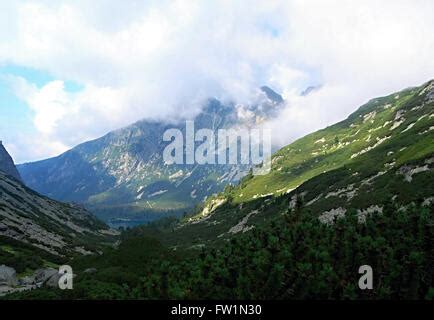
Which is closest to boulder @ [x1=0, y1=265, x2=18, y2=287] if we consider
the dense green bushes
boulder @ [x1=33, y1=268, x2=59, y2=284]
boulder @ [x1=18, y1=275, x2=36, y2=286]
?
boulder @ [x1=18, y1=275, x2=36, y2=286]

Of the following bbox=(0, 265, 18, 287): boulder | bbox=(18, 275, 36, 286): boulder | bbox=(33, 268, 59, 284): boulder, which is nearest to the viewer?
bbox=(0, 265, 18, 287): boulder

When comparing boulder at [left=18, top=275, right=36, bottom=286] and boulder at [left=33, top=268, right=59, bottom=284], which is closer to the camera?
boulder at [left=33, top=268, right=59, bottom=284]

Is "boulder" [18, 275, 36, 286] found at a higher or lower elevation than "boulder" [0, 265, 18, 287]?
lower

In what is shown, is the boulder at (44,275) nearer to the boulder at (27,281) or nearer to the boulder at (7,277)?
the boulder at (27,281)

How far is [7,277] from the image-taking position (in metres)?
51.7

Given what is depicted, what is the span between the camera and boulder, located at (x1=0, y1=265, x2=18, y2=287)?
5016 cm

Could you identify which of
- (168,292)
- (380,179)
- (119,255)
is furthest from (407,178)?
(168,292)

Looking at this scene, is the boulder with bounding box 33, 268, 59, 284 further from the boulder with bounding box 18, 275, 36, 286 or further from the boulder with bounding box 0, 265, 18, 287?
the boulder with bounding box 0, 265, 18, 287

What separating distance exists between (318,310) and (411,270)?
27.2ft

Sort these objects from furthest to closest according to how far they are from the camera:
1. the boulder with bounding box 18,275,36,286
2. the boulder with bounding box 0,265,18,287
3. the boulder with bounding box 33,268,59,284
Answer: the boulder with bounding box 18,275,36,286 < the boulder with bounding box 33,268,59,284 < the boulder with bounding box 0,265,18,287

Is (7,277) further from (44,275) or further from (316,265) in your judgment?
(316,265)

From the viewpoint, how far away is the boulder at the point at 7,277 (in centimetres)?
5016

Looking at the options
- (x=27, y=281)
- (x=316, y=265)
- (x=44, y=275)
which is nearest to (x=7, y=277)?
(x=27, y=281)

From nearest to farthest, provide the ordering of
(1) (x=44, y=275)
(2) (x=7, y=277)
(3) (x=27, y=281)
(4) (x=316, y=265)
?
(4) (x=316, y=265) → (2) (x=7, y=277) → (3) (x=27, y=281) → (1) (x=44, y=275)
